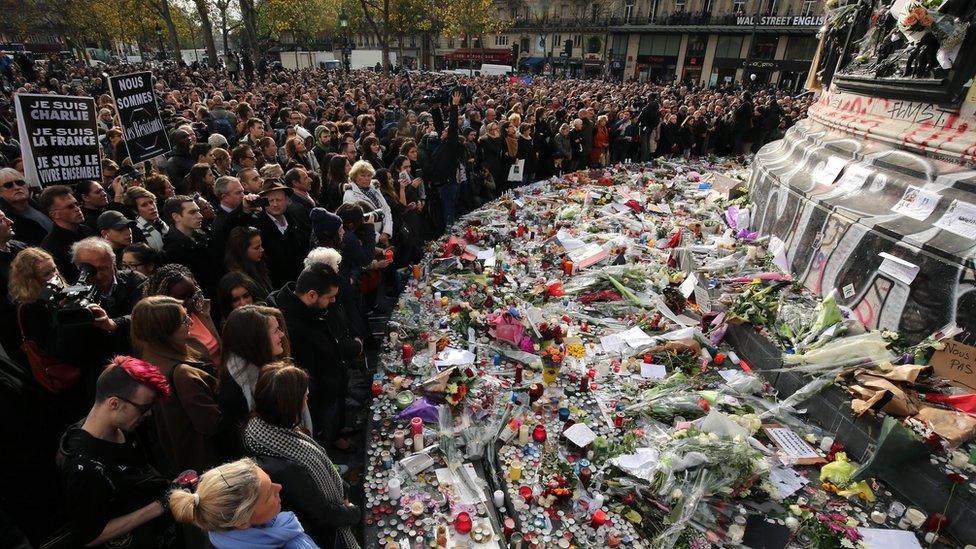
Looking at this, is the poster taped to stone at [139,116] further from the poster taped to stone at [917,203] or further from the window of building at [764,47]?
the window of building at [764,47]

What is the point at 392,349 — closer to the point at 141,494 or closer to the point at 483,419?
the point at 483,419

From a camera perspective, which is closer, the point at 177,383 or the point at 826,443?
the point at 177,383

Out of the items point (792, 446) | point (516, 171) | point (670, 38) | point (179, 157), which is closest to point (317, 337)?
point (792, 446)

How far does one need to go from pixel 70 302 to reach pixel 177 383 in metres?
0.92

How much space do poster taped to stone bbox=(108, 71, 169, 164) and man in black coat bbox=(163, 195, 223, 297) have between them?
8.40 feet

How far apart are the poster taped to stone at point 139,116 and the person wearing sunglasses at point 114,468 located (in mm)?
5193

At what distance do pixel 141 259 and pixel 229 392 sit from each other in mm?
1609

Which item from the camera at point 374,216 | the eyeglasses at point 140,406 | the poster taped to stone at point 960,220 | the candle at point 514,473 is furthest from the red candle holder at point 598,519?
the poster taped to stone at point 960,220

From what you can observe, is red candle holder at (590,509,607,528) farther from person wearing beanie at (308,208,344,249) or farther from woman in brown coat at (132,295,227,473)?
person wearing beanie at (308,208,344,249)

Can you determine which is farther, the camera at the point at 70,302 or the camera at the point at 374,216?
the camera at the point at 374,216

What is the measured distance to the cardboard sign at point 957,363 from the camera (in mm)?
3778

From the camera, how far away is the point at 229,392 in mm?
2887

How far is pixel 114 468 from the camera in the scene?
2.31m

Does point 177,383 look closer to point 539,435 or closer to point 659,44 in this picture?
point 539,435
